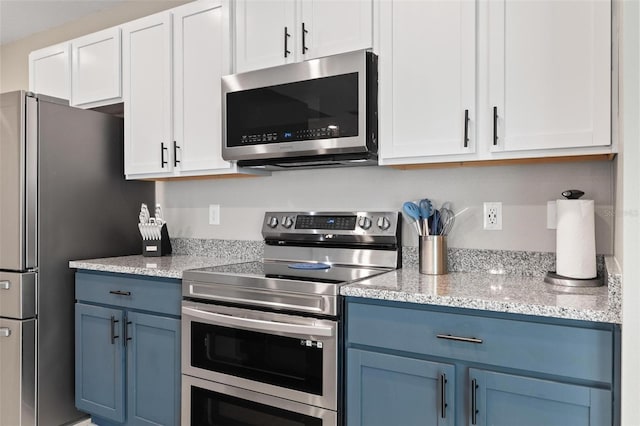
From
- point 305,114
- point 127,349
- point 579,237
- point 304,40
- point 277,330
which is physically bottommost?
point 127,349

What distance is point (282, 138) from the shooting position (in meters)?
2.13

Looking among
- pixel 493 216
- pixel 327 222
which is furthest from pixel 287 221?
pixel 493 216

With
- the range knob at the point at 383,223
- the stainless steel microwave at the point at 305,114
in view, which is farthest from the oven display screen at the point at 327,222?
the stainless steel microwave at the point at 305,114

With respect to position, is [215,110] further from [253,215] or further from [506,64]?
[506,64]

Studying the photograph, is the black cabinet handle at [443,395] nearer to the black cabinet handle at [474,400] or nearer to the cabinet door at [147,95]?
the black cabinet handle at [474,400]

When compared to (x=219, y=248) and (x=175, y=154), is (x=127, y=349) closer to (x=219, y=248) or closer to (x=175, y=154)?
(x=219, y=248)

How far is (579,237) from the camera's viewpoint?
162cm

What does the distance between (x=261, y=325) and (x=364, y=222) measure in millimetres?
712

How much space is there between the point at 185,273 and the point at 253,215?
68 cm

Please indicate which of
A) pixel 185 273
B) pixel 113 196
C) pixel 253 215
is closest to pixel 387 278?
pixel 185 273

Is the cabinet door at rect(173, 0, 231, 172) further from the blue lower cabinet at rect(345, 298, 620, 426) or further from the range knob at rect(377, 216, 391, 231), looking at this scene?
the blue lower cabinet at rect(345, 298, 620, 426)

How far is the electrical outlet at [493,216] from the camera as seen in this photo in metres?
1.99

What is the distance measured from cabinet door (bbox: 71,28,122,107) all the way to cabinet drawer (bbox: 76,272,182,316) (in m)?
1.06

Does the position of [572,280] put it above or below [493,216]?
below
